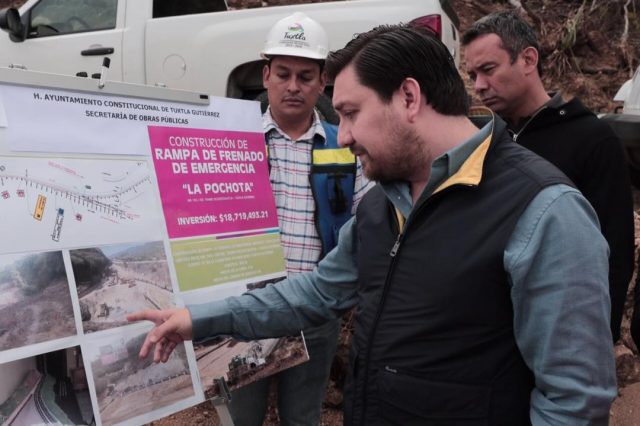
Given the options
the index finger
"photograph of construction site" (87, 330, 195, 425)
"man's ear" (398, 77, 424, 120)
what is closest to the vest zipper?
"man's ear" (398, 77, 424, 120)

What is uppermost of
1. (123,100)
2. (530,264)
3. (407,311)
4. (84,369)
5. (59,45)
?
(59,45)

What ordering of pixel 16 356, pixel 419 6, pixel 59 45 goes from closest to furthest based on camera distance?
pixel 16 356 → pixel 419 6 → pixel 59 45

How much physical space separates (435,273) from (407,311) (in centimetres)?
12

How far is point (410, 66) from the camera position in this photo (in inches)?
53.5

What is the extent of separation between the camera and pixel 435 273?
49.6 inches

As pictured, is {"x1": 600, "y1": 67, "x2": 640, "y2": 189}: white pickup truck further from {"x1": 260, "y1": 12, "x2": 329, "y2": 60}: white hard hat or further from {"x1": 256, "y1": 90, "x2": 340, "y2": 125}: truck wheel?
{"x1": 260, "y1": 12, "x2": 329, "y2": 60}: white hard hat

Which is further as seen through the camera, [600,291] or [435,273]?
[435,273]

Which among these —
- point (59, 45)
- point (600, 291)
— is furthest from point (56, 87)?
point (59, 45)

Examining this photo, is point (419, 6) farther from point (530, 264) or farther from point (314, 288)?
point (530, 264)

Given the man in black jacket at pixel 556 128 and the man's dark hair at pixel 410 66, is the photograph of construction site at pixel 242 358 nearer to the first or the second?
the man's dark hair at pixel 410 66

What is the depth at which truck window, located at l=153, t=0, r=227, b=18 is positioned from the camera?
503 cm

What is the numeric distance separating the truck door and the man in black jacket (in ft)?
11.4

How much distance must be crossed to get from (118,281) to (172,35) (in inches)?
142

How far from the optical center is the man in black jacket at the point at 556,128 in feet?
7.24
